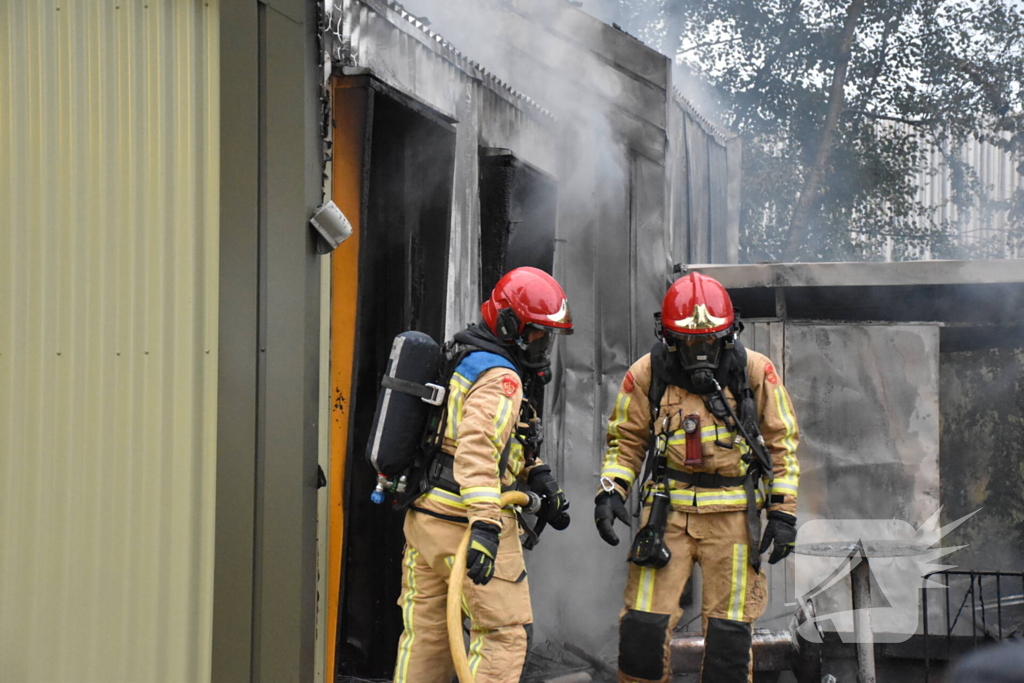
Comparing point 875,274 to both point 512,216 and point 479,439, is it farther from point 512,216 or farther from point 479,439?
point 479,439

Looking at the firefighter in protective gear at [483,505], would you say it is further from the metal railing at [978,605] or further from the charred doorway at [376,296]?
the metal railing at [978,605]

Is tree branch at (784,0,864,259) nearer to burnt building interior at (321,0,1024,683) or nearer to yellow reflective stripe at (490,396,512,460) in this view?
burnt building interior at (321,0,1024,683)

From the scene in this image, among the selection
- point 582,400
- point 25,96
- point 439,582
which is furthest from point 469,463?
point 582,400

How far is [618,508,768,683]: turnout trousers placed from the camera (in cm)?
411

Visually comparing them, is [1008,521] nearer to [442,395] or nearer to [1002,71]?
[442,395]

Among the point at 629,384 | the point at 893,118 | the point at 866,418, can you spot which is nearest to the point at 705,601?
the point at 629,384

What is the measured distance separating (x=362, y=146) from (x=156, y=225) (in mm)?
1289

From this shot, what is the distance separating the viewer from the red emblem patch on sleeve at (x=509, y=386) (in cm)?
363

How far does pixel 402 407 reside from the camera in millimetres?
3676

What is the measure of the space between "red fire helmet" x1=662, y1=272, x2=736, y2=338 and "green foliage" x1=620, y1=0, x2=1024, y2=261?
11959 millimetres

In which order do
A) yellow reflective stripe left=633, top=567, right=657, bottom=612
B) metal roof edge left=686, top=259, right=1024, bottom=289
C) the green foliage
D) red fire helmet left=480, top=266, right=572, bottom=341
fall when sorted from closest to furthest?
red fire helmet left=480, top=266, right=572, bottom=341 < yellow reflective stripe left=633, top=567, right=657, bottom=612 < metal roof edge left=686, top=259, right=1024, bottom=289 < the green foliage

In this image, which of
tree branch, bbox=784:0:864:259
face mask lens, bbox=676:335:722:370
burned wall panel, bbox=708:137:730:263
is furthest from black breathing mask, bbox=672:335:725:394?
tree branch, bbox=784:0:864:259

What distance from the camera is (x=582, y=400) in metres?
6.36

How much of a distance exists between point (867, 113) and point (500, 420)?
45.6 ft
